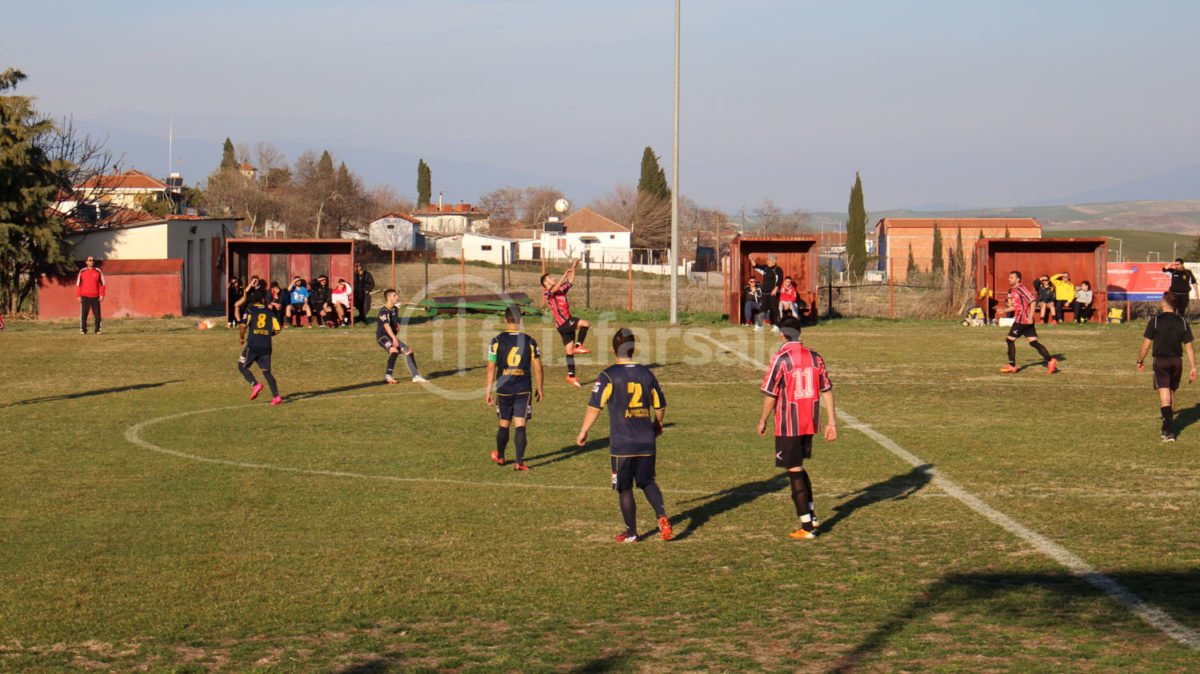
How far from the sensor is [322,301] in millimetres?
31953

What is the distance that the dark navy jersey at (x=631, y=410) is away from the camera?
9.11 metres

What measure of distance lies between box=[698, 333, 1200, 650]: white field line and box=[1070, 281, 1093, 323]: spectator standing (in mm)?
21898

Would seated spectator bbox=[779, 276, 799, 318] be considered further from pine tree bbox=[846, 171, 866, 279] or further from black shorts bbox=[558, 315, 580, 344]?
pine tree bbox=[846, 171, 866, 279]

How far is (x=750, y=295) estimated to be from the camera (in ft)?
106

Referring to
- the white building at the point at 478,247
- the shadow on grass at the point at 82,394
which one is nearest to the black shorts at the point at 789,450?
the shadow on grass at the point at 82,394

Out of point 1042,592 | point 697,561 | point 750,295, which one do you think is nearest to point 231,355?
point 750,295

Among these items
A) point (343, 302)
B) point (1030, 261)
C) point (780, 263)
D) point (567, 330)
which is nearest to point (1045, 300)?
point (1030, 261)

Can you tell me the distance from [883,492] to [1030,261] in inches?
1047

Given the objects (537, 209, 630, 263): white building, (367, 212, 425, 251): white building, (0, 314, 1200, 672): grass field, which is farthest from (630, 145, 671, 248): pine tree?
(0, 314, 1200, 672): grass field

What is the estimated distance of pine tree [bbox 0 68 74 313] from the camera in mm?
33844

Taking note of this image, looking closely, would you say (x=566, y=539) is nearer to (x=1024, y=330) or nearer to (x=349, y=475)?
(x=349, y=475)

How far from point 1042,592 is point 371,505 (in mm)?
6131

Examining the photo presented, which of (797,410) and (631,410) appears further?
(797,410)

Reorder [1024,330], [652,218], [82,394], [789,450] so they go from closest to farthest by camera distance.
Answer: [789,450] → [82,394] → [1024,330] → [652,218]
